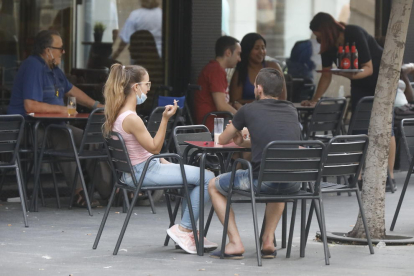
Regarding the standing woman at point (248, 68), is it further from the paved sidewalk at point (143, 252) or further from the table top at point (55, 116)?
the table top at point (55, 116)

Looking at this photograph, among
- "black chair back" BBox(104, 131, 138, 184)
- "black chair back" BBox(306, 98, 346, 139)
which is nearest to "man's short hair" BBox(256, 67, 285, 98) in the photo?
"black chair back" BBox(104, 131, 138, 184)

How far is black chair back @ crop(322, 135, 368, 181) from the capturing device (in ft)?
19.4

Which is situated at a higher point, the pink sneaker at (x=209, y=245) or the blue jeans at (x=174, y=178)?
the blue jeans at (x=174, y=178)

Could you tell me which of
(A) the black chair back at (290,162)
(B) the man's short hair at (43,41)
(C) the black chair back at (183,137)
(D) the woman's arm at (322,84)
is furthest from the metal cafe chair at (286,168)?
(D) the woman's arm at (322,84)

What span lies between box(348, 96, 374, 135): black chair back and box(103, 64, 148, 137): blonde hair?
3.55 metres

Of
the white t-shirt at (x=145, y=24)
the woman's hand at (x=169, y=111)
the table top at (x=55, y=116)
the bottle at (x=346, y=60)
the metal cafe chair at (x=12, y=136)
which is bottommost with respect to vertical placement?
the metal cafe chair at (x=12, y=136)

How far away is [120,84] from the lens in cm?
626

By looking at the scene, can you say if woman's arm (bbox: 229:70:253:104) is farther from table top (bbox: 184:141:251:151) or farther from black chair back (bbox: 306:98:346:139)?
table top (bbox: 184:141:251:151)

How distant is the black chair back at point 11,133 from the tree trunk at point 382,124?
2752 millimetres

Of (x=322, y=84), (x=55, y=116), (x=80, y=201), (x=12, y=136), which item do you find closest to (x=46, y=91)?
(x=55, y=116)

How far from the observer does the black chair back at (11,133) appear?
7.30 metres

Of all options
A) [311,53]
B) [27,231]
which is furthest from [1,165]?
[311,53]

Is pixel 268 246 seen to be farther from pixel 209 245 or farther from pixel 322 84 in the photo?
pixel 322 84

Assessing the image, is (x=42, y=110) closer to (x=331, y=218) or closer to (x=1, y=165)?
(x=1, y=165)
